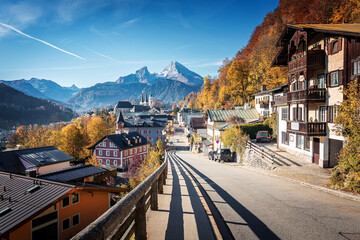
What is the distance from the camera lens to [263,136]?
97.1 ft

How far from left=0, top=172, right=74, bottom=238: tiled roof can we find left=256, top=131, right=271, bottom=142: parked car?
23.7 m

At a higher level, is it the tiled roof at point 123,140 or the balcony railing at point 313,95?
the balcony railing at point 313,95

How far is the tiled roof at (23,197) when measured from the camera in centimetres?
1206

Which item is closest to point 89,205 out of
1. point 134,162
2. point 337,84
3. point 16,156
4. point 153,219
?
point 153,219

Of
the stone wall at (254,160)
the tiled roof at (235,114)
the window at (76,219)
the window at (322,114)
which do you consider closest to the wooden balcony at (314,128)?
the window at (322,114)

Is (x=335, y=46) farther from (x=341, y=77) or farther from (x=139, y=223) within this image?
(x=139, y=223)

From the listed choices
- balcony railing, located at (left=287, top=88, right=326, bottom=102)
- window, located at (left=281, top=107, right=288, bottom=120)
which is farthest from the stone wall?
balcony railing, located at (left=287, top=88, right=326, bottom=102)

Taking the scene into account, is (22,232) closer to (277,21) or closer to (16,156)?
(16,156)

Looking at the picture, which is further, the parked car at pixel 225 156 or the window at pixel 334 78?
the parked car at pixel 225 156

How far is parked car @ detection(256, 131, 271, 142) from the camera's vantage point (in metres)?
29.3

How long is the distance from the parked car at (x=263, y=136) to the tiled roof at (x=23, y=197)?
23728 millimetres

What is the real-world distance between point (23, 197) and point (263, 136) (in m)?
27.3

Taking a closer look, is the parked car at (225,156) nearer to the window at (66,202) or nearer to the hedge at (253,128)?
the hedge at (253,128)

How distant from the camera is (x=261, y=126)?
106ft
